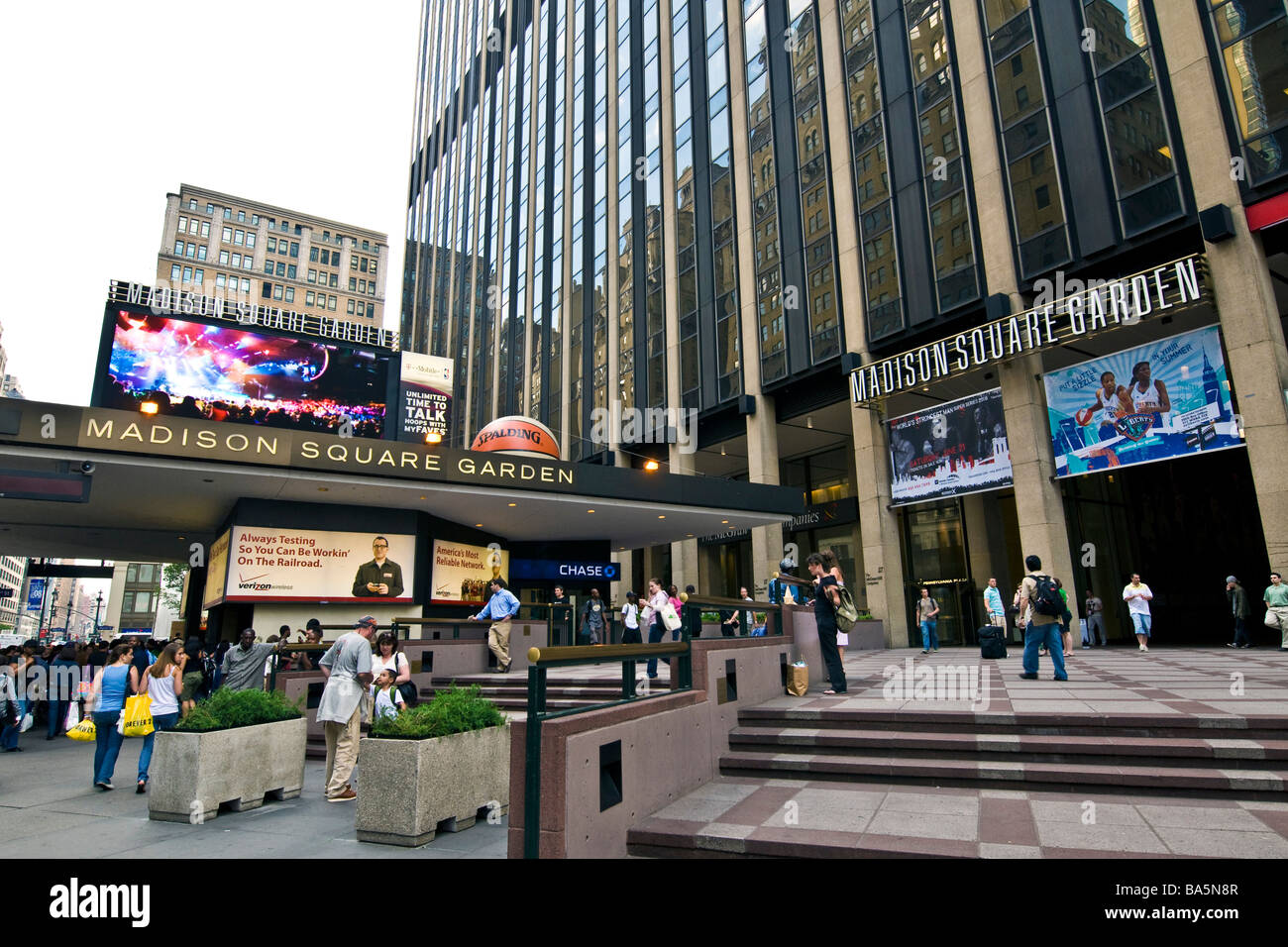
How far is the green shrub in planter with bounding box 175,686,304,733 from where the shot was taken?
7.53 metres

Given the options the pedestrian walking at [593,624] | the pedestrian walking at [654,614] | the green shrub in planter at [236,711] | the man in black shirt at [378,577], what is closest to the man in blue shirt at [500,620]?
the pedestrian walking at [654,614]

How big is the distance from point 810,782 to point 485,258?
190 ft

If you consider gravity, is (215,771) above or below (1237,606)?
below

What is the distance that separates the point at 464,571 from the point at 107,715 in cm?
1592

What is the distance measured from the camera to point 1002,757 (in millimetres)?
6504

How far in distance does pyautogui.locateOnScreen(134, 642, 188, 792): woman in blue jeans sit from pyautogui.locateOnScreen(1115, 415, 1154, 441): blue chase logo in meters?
22.2

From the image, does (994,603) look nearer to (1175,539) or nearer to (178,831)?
(1175,539)

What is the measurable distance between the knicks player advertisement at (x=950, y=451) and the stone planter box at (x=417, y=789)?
20.0 metres

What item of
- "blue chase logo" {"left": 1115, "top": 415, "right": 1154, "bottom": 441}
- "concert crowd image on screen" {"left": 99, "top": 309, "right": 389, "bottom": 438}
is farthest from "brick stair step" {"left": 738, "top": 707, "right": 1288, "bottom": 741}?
"concert crowd image on screen" {"left": 99, "top": 309, "right": 389, "bottom": 438}

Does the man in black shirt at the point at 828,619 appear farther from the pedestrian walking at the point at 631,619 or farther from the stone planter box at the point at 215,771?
the pedestrian walking at the point at 631,619

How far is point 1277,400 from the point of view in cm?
1627

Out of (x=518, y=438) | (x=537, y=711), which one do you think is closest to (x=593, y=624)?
(x=518, y=438)

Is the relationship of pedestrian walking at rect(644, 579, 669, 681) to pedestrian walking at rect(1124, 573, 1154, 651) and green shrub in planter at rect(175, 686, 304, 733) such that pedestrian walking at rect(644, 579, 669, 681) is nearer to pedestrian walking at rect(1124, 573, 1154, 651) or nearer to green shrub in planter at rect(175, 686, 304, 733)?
green shrub in planter at rect(175, 686, 304, 733)

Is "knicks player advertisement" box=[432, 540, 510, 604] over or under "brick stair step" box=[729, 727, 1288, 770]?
over
